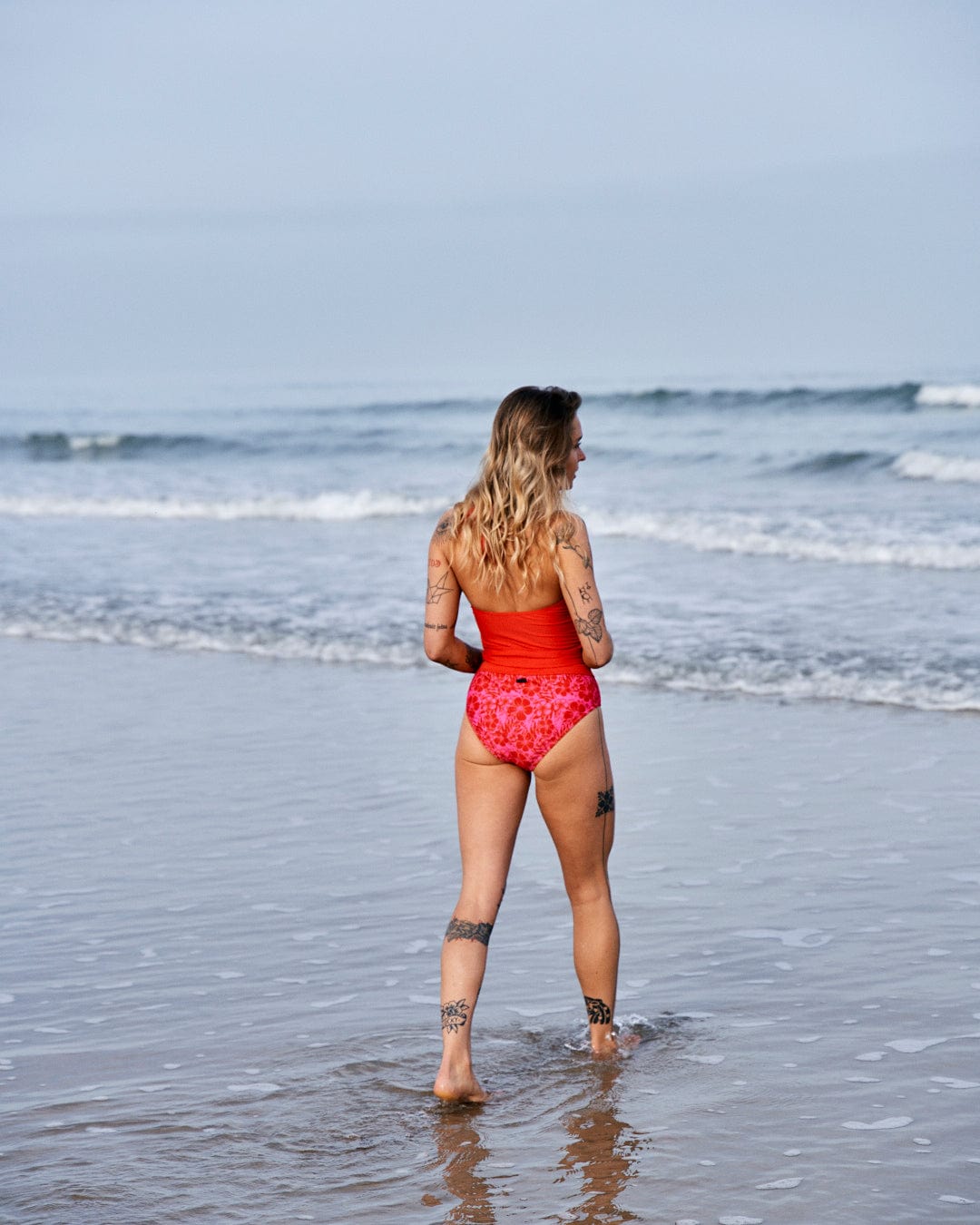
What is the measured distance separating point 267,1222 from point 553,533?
177cm

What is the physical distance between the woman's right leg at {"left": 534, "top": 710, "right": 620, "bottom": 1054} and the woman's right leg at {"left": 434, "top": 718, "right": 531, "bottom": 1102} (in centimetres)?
10

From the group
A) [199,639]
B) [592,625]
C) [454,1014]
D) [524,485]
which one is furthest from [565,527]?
[199,639]

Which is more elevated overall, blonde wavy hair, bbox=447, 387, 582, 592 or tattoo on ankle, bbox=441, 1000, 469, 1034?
blonde wavy hair, bbox=447, 387, 582, 592

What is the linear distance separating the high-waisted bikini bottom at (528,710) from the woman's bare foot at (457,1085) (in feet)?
2.71

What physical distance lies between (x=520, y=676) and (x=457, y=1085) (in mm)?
1090

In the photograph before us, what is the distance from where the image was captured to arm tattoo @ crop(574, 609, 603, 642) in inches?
150

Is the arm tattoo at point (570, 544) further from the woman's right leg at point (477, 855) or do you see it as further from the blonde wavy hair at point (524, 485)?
the woman's right leg at point (477, 855)

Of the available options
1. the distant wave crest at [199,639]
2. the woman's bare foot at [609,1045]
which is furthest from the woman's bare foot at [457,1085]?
the distant wave crest at [199,639]

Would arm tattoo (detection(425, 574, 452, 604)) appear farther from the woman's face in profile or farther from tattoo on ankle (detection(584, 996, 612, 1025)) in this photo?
tattoo on ankle (detection(584, 996, 612, 1025))

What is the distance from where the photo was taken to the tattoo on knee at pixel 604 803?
13.1ft

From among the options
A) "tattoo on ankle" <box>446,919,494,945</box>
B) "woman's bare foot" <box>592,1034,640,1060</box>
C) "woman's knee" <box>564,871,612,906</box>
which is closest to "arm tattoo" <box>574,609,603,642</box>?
"woman's knee" <box>564,871,612,906</box>

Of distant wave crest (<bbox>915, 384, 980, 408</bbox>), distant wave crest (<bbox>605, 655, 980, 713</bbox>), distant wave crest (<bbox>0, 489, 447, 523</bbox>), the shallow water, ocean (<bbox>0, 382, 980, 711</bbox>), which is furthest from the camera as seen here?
distant wave crest (<bbox>915, 384, 980, 408</bbox>)

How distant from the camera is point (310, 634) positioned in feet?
37.9

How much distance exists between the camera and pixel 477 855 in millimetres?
3990
